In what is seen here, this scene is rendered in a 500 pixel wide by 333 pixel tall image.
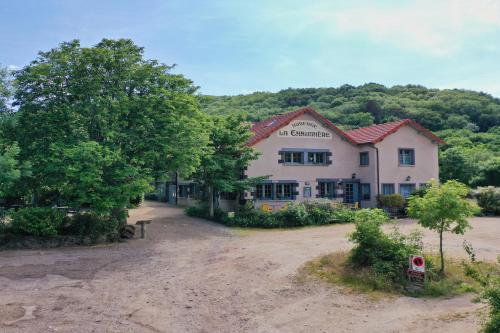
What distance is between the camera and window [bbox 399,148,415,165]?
1271 inches

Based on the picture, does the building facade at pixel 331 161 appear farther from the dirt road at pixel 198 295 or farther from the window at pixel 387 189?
the dirt road at pixel 198 295

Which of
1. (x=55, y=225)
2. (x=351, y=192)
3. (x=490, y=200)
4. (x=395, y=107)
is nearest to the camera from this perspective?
(x=55, y=225)

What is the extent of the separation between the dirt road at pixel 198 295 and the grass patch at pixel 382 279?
0.44m

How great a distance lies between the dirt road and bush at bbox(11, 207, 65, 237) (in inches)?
40.1

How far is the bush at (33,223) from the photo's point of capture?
17312mm

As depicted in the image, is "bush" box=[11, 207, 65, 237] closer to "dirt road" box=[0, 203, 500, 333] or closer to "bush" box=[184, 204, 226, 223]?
"dirt road" box=[0, 203, 500, 333]

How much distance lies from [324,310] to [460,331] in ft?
9.62

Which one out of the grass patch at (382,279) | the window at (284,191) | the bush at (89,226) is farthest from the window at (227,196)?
the grass patch at (382,279)

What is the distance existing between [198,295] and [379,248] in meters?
5.51

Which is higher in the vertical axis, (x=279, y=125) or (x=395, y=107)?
(x=395, y=107)

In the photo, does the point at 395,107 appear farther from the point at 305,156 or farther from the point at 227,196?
the point at 227,196

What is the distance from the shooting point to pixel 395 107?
7756 cm


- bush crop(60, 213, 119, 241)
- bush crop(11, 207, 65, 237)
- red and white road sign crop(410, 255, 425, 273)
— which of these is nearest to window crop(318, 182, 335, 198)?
bush crop(60, 213, 119, 241)

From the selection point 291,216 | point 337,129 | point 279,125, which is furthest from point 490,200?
point 279,125
